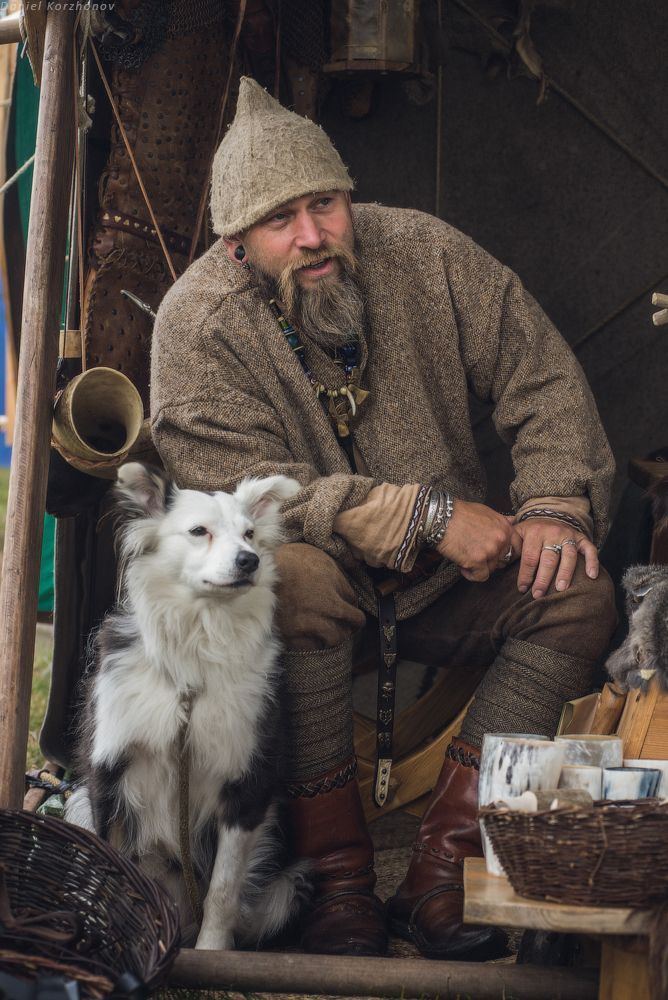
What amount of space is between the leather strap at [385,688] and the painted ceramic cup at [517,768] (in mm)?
968

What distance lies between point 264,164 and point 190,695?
1.36 meters

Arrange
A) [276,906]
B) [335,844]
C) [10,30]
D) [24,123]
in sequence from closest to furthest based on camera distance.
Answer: [276,906], [335,844], [10,30], [24,123]

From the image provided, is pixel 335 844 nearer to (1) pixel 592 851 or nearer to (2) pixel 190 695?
(2) pixel 190 695

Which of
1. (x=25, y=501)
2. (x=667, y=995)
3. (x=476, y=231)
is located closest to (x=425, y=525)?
(x=25, y=501)

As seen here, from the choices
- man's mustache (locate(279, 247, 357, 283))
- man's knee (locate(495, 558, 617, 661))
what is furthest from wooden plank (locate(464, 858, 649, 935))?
man's mustache (locate(279, 247, 357, 283))

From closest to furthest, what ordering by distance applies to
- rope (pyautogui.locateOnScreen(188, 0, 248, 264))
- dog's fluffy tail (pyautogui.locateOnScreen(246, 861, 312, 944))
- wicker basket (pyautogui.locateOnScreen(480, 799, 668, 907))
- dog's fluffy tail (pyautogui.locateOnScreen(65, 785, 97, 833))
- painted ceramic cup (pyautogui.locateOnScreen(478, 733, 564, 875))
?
1. wicker basket (pyautogui.locateOnScreen(480, 799, 668, 907))
2. painted ceramic cup (pyautogui.locateOnScreen(478, 733, 564, 875))
3. dog's fluffy tail (pyautogui.locateOnScreen(246, 861, 312, 944))
4. dog's fluffy tail (pyautogui.locateOnScreen(65, 785, 97, 833))
5. rope (pyautogui.locateOnScreen(188, 0, 248, 264))

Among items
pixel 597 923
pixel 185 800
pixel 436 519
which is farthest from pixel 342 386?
pixel 597 923

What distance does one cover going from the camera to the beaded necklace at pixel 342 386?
3297mm

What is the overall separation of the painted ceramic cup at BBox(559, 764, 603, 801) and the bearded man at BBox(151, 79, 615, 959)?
25.9 inches

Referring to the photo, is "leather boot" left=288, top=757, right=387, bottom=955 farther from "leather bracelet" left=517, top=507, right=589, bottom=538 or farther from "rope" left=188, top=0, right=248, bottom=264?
"rope" left=188, top=0, right=248, bottom=264

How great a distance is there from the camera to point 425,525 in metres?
3.06

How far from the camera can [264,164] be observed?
3141 mm

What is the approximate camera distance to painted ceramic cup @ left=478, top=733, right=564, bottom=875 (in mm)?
2205

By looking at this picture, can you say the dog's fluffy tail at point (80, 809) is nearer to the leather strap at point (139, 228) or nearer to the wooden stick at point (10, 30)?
the leather strap at point (139, 228)
